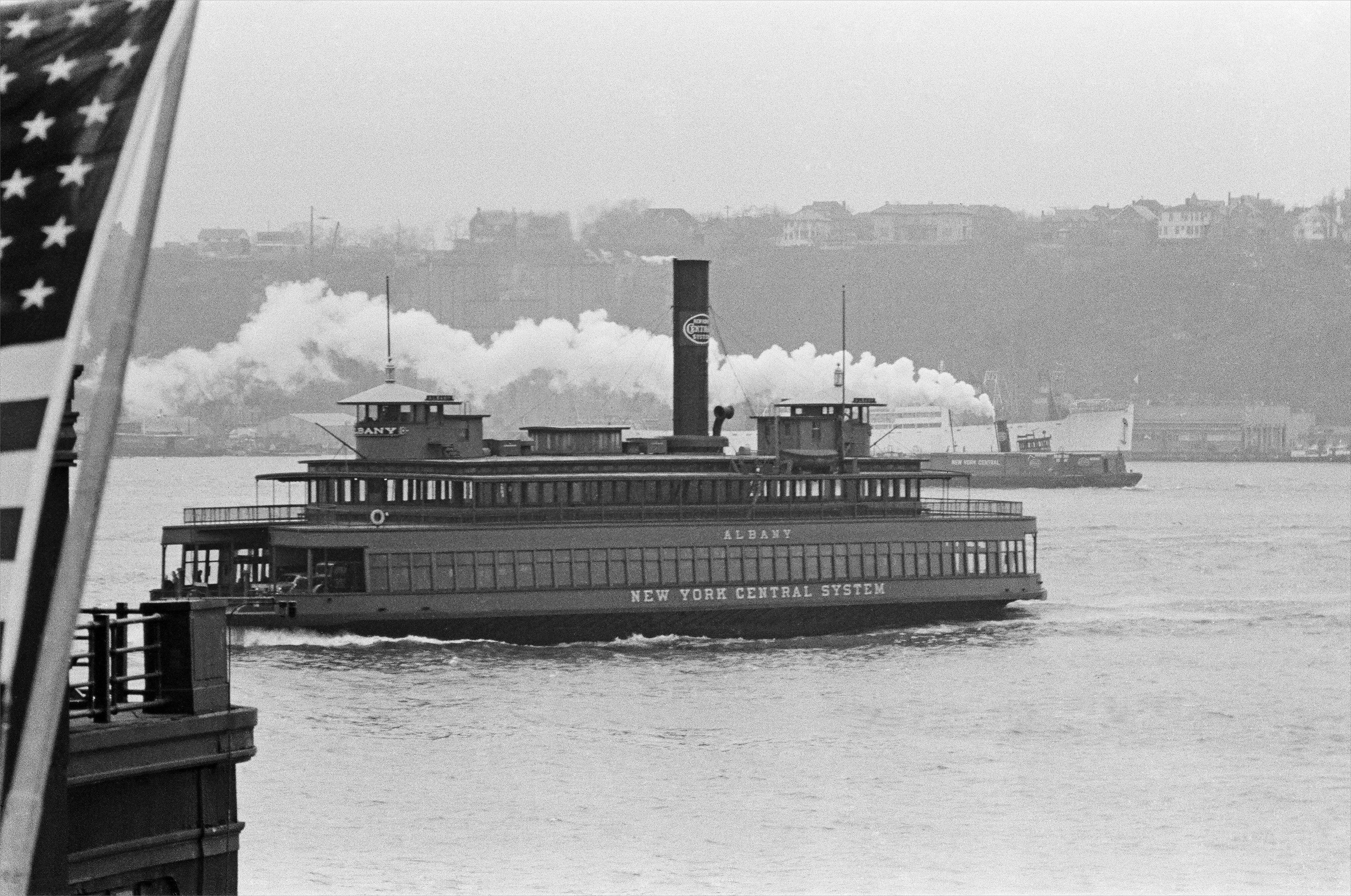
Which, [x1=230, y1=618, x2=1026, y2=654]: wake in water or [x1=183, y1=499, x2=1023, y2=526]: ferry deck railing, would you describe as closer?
[x1=230, y1=618, x2=1026, y2=654]: wake in water

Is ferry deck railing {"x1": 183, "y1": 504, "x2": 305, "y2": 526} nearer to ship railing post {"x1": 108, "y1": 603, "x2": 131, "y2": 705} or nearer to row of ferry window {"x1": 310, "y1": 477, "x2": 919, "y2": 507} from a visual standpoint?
row of ferry window {"x1": 310, "y1": 477, "x2": 919, "y2": 507}

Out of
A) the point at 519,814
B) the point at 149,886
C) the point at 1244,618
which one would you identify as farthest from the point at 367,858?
the point at 1244,618

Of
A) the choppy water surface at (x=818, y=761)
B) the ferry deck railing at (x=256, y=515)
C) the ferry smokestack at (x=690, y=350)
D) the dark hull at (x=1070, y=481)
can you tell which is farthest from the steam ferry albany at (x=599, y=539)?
Result: the dark hull at (x=1070, y=481)

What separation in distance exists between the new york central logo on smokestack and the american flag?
6276 centimetres

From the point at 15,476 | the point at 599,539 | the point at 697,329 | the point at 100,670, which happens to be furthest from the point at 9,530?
the point at 697,329

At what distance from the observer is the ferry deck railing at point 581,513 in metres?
57.3

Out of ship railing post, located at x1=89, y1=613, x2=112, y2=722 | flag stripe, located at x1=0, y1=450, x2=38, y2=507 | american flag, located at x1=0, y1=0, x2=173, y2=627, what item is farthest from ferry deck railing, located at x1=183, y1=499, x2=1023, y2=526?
flag stripe, located at x1=0, y1=450, x2=38, y2=507

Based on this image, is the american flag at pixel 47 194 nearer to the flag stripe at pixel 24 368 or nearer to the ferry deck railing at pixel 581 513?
the flag stripe at pixel 24 368

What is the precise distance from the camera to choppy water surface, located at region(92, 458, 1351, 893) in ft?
104

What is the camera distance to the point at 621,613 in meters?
57.8

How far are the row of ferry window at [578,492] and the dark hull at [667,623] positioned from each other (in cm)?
310

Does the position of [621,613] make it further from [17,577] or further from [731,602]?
[17,577]

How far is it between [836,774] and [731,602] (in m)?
19.5

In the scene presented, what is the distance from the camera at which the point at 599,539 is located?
57.7 metres
